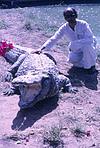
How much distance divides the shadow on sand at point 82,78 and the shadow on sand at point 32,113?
850 millimetres

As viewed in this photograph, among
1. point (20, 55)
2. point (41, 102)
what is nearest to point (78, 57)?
point (20, 55)

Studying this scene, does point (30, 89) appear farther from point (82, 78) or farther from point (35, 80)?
point (82, 78)

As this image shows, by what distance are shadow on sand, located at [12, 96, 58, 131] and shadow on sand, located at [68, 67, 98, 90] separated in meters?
0.85

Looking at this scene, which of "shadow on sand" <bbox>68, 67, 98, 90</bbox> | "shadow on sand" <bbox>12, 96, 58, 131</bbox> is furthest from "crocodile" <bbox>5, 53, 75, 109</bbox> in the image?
"shadow on sand" <bbox>68, 67, 98, 90</bbox>

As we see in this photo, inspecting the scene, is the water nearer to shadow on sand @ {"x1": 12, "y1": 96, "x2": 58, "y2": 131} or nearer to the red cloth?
the red cloth

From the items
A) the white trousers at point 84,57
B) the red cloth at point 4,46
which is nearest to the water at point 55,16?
the red cloth at point 4,46

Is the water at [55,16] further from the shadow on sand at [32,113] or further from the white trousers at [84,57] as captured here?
the shadow on sand at [32,113]

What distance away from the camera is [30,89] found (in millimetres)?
6328

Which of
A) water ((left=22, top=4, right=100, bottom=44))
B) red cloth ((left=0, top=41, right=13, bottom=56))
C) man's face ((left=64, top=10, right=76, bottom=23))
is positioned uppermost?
man's face ((left=64, top=10, right=76, bottom=23))

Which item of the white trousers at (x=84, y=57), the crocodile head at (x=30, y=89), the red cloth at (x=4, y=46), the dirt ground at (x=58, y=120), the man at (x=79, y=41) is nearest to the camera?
the dirt ground at (x=58, y=120)

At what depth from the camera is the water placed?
38.7 ft

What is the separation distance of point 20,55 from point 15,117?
2.43 metres

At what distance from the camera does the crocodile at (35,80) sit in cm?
631

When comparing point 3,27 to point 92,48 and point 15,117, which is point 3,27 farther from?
point 15,117
